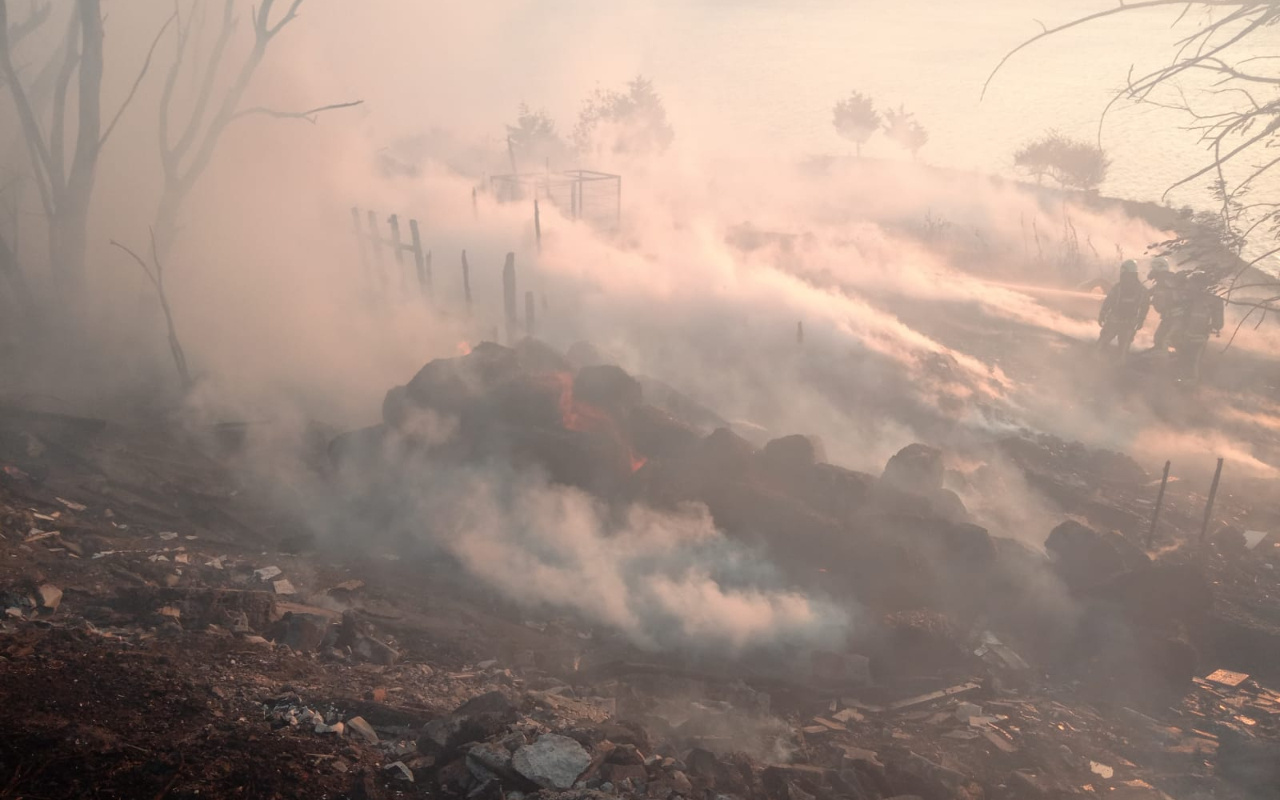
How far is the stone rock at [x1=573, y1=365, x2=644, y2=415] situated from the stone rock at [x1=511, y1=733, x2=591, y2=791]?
7.21 meters

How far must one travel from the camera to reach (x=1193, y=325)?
17641mm

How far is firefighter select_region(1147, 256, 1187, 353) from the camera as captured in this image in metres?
17.9

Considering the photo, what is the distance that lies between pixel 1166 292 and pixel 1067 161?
82.3ft

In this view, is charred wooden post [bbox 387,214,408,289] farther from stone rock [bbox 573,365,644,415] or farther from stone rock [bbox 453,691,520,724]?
stone rock [bbox 453,691,520,724]

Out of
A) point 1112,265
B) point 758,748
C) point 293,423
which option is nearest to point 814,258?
point 1112,265

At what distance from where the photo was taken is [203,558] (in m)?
10.5

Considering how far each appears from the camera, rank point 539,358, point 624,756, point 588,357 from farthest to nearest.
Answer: point 588,357 < point 539,358 < point 624,756

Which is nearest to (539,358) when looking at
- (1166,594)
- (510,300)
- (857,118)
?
(510,300)

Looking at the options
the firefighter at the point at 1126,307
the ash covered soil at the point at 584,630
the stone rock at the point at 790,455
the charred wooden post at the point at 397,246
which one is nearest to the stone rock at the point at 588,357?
the ash covered soil at the point at 584,630

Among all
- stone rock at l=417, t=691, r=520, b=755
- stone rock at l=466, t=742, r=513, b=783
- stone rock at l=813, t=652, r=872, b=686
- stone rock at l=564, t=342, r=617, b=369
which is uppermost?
stone rock at l=564, t=342, r=617, b=369

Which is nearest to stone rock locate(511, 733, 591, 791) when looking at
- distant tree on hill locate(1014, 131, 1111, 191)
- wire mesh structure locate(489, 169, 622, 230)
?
wire mesh structure locate(489, 169, 622, 230)

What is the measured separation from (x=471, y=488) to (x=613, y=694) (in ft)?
14.3

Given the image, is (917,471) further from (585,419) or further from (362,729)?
(362,729)

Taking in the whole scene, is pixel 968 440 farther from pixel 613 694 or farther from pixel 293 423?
pixel 293 423
